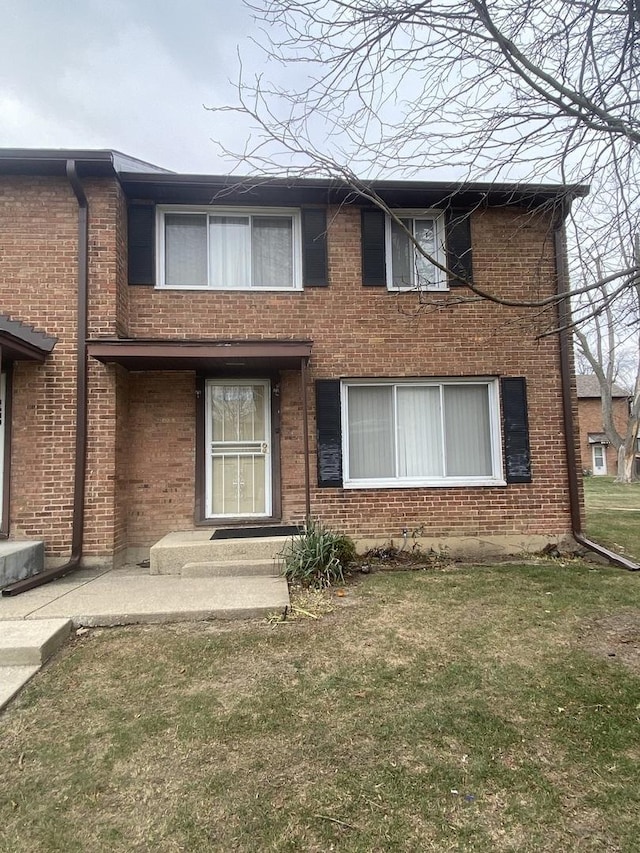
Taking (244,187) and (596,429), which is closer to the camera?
(244,187)

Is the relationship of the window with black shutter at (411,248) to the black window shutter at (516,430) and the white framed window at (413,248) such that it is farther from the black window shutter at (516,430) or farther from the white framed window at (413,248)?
the black window shutter at (516,430)

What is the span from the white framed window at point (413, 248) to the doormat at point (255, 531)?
378 centimetres

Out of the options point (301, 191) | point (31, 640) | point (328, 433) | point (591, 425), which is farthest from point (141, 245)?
point (591, 425)

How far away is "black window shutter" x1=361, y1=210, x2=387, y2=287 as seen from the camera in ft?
22.5

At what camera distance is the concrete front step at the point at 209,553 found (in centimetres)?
558

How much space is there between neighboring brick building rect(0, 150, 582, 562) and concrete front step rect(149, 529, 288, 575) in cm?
85

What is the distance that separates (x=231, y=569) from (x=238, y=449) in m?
1.86

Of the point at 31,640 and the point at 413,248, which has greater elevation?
the point at 413,248

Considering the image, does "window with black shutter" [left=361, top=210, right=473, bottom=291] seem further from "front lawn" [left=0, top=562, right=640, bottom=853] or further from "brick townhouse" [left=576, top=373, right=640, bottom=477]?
"brick townhouse" [left=576, top=373, right=640, bottom=477]

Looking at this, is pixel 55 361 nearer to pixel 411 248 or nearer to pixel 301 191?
pixel 301 191

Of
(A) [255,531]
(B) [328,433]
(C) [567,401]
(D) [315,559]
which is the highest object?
(C) [567,401]

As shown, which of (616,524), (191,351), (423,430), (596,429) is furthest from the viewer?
(596,429)

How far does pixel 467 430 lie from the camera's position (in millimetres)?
7008

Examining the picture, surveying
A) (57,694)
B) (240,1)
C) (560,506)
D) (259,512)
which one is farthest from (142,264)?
(560,506)
